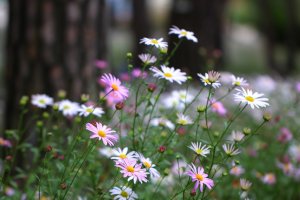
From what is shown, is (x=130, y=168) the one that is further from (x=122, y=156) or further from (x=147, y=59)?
(x=147, y=59)

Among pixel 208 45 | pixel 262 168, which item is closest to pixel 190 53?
pixel 208 45

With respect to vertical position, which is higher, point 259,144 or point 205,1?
point 205,1

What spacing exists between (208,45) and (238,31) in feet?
42.9

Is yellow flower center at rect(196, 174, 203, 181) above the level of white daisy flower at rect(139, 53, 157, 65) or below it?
below

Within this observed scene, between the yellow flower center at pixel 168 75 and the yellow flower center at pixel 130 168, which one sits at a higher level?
the yellow flower center at pixel 168 75

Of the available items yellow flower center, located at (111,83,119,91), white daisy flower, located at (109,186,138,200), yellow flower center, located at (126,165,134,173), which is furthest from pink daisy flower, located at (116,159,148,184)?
yellow flower center, located at (111,83,119,91)

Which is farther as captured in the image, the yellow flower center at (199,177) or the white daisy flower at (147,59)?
the white daisy flower at (147,59)

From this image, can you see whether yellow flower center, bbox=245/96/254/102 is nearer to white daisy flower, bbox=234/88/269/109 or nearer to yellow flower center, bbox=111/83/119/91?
white daisy flower, bbox=234/88/269/109

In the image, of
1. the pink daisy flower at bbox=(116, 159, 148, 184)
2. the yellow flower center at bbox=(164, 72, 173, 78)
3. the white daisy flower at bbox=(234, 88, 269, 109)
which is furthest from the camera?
the yellow flower center at bbox=(164, 72, 173, 78)

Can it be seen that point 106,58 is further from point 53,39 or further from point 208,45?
point 208,45

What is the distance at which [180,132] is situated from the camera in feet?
6.88

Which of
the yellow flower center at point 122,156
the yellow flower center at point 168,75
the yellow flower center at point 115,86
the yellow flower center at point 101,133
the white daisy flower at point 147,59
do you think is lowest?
the yellow flower center at point 122,156

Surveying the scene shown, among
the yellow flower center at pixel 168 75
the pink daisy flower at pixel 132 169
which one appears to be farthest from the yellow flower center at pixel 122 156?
the yellow flower center at pixel 168 75

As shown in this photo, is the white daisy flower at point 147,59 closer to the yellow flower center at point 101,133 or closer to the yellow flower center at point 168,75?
the yellow flower center at point 168,75
